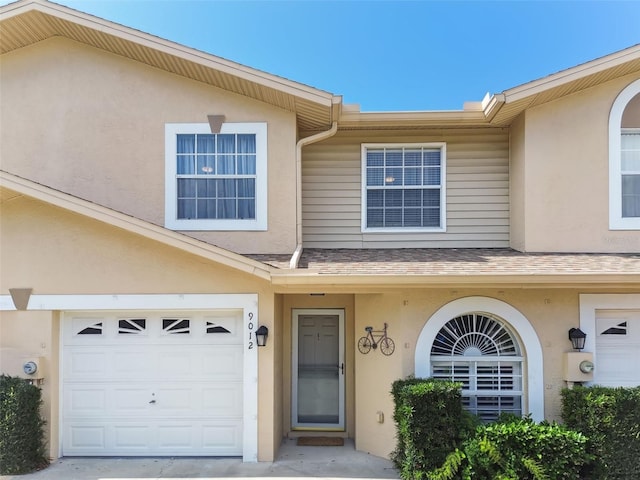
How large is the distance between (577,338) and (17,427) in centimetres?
842

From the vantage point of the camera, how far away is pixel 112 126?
738cm

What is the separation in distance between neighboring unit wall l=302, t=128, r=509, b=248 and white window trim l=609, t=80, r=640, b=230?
165 centimetres

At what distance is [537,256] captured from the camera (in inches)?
272

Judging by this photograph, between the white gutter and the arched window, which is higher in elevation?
the white gutter

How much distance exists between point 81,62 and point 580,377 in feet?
32.6

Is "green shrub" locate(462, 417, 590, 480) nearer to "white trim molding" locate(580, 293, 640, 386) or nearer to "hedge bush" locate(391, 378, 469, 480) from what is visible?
"hedge bush" locate(391, 378, 469, 480)

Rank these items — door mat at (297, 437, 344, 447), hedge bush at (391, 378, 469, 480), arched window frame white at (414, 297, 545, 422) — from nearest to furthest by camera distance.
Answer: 1. hedge bush at (391, 378, 469, 480)
2. arched window frame white at (414, 297, 545, 422)
3. door mat at (297, 437, 344, 447)

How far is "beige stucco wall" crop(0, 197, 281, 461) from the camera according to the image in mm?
6406

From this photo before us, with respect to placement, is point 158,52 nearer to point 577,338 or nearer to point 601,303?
point 577,338

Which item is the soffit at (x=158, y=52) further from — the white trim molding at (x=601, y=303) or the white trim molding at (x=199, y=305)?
the white trim molding at (x=601, y=303)

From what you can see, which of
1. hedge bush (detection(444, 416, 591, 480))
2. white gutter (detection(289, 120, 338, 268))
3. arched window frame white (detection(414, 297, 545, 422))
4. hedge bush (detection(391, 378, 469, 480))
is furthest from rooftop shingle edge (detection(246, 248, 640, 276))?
hedge bush (detection(444, 416, 591, 480))

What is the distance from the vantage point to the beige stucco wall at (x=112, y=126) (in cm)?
733

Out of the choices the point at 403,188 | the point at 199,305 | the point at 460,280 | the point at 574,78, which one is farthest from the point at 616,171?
the point at 199,305

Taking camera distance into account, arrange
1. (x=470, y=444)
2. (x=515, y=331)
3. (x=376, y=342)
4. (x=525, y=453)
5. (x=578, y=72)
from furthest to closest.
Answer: (x=578, y=72) → (x=376, y=342) → (x=515, y=331) → (x=470, y=444) → (x=525, y=453)
